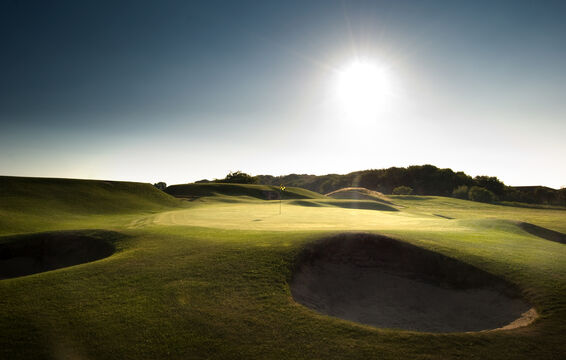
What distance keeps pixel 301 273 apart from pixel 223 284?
3.07 metres

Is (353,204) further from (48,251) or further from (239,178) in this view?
(239,178)

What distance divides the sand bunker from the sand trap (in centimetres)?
948

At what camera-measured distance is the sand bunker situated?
1259 centimetres

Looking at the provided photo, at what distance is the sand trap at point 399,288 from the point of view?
29.1 feet

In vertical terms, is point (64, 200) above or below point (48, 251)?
above

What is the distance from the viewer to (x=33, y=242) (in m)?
13.4

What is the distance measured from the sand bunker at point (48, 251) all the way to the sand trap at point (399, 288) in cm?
948

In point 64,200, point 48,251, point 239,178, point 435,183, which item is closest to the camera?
point 48,251

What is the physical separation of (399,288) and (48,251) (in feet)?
51.3

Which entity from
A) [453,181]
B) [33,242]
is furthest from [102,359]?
[453,181]

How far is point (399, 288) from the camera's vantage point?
10.7m

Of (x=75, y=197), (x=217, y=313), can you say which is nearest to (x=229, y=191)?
(x=75, y=197)

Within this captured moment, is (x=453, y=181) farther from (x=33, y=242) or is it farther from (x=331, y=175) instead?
(x=33, y=242)

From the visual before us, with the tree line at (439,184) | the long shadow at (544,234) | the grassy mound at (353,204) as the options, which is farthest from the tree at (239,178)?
the long shadow at (544,234)
